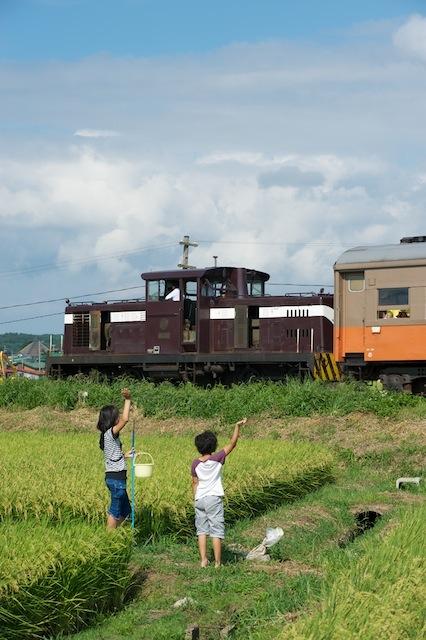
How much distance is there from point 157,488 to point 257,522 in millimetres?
1591

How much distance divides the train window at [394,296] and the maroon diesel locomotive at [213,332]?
2670 millimetres

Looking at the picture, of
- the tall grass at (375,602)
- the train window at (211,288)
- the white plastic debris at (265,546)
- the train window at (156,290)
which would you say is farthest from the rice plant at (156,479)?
the train window at (156,290)

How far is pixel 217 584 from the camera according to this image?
933 cm

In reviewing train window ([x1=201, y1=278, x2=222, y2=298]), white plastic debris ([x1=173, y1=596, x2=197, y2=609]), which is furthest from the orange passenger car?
white plastic debris ([x1=173, y1=596, x2=197, y2=609])

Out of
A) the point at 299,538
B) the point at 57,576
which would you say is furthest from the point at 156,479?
the point at 57,576

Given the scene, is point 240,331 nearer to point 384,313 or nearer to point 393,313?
point 384,313

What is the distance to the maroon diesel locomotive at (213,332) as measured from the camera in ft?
83.4

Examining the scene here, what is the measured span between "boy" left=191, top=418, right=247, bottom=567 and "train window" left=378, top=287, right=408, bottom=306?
12714 millimetres

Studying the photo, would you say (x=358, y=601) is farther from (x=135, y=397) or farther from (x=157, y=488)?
(x=135, y=397)

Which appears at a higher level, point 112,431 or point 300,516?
point 112,431

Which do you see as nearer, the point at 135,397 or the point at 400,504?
the point at 400,504

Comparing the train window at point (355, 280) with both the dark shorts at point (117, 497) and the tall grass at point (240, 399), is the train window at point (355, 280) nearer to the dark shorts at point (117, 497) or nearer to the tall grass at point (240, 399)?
the tall grass at point (240, 399)

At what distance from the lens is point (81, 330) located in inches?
1139

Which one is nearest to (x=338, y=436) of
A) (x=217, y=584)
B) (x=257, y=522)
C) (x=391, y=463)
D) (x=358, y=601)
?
(x=391, y=463)
